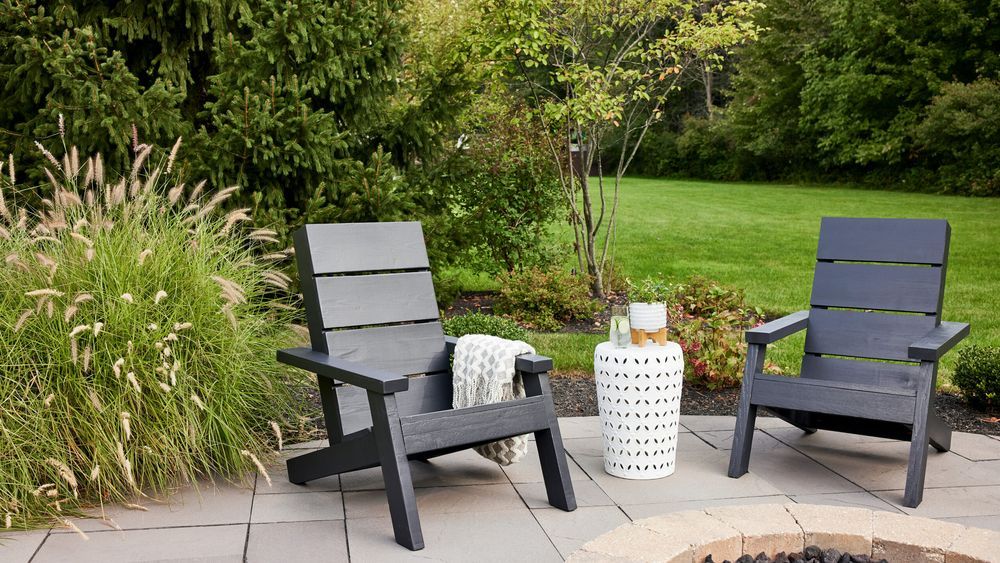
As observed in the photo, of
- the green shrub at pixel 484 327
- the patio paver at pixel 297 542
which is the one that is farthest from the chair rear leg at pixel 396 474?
the green shrub at pixel 484 327

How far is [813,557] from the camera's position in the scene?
7.51 feet

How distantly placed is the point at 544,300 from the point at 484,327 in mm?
2106

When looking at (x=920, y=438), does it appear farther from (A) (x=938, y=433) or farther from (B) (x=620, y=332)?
(B) (x=620, y=332)

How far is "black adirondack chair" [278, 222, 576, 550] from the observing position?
3.05 m

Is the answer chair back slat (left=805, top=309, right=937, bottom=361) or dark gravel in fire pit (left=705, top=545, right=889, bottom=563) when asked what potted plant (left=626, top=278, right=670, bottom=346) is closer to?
chair back slat (left=805, top=309, right=937, bottom=361)

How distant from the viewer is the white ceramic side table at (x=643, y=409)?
3709 mm

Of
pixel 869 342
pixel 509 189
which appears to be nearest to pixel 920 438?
pixel 869 342

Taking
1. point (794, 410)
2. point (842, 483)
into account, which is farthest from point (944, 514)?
point (794, 410)

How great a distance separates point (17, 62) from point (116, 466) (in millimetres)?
3327

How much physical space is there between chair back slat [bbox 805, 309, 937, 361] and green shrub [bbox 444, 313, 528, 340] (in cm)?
154

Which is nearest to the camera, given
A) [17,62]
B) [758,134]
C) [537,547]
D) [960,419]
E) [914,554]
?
[914,554]

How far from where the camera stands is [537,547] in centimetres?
298

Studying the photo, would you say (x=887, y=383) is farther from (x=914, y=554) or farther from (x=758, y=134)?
(x=758, y=134)

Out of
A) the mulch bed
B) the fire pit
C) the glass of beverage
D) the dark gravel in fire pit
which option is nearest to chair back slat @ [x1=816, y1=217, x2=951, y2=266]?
the mulch bed
